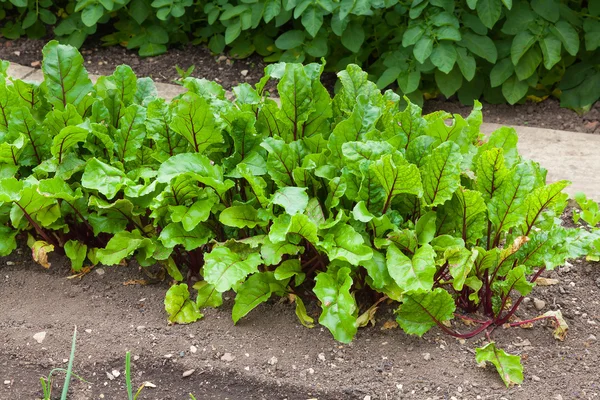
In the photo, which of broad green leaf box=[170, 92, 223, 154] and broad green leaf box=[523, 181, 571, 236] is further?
broad green leaf box=[170, 92, 223, 154]

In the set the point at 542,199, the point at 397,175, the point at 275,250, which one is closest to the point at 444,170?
the point at 397,175

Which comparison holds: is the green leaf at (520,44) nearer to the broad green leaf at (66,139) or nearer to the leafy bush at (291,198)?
the leafy bush at (291,198)

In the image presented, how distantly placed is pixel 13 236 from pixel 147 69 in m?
2.37

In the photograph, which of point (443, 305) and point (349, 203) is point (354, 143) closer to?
point (349, 203)

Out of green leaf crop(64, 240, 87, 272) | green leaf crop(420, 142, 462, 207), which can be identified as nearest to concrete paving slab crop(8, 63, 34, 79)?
green leaf crop(64, 240, 87, 272)

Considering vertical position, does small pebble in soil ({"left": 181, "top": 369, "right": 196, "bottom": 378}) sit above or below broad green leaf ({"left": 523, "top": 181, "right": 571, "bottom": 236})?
below

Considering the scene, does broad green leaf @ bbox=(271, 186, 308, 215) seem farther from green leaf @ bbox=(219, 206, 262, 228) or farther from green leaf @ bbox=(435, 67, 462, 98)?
green leaf @ bbox=(435, 67, 462, 98)

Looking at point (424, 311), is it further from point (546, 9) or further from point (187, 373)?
point (546, 9)

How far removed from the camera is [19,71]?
5203mm

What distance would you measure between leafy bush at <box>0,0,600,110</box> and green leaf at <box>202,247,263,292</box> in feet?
6.55

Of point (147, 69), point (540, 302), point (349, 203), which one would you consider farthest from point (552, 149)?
point (147, 69)

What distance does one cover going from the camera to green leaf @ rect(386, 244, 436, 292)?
2512 millimetres

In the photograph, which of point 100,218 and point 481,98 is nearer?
point 100,218

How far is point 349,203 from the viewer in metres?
2.87
